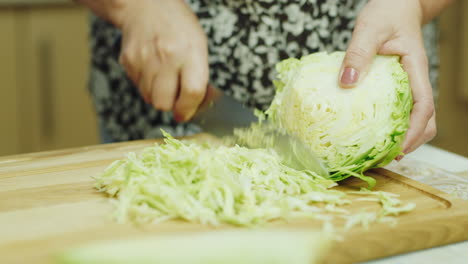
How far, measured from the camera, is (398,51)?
1.43 m

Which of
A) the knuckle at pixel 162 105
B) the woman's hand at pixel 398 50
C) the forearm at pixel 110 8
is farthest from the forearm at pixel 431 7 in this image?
the forearm at pixel 110 8

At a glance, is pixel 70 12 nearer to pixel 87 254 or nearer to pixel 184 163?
pixel 184 163

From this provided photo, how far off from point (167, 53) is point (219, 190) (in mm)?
657

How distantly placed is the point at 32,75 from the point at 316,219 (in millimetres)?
2730

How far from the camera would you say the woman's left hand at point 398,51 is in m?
1.35

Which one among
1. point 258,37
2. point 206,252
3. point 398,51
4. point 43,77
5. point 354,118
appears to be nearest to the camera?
point 206,252

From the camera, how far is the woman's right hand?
5.39ft

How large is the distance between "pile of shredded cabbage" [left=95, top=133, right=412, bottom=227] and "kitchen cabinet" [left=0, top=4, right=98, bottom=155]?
2204 millimetres

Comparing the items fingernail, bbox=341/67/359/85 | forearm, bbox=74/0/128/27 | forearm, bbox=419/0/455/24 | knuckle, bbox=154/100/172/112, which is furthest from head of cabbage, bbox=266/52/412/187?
forearm, bbox=74/0/128/27

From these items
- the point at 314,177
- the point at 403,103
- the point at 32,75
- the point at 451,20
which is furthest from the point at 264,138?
the point at 451,20

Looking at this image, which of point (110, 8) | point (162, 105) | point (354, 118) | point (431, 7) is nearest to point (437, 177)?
point (354, 118)

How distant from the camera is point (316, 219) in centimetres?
109

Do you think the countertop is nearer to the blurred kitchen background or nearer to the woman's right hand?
the woman's right hand

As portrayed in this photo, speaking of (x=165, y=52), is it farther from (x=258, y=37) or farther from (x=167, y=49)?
(x=258, y=37)
